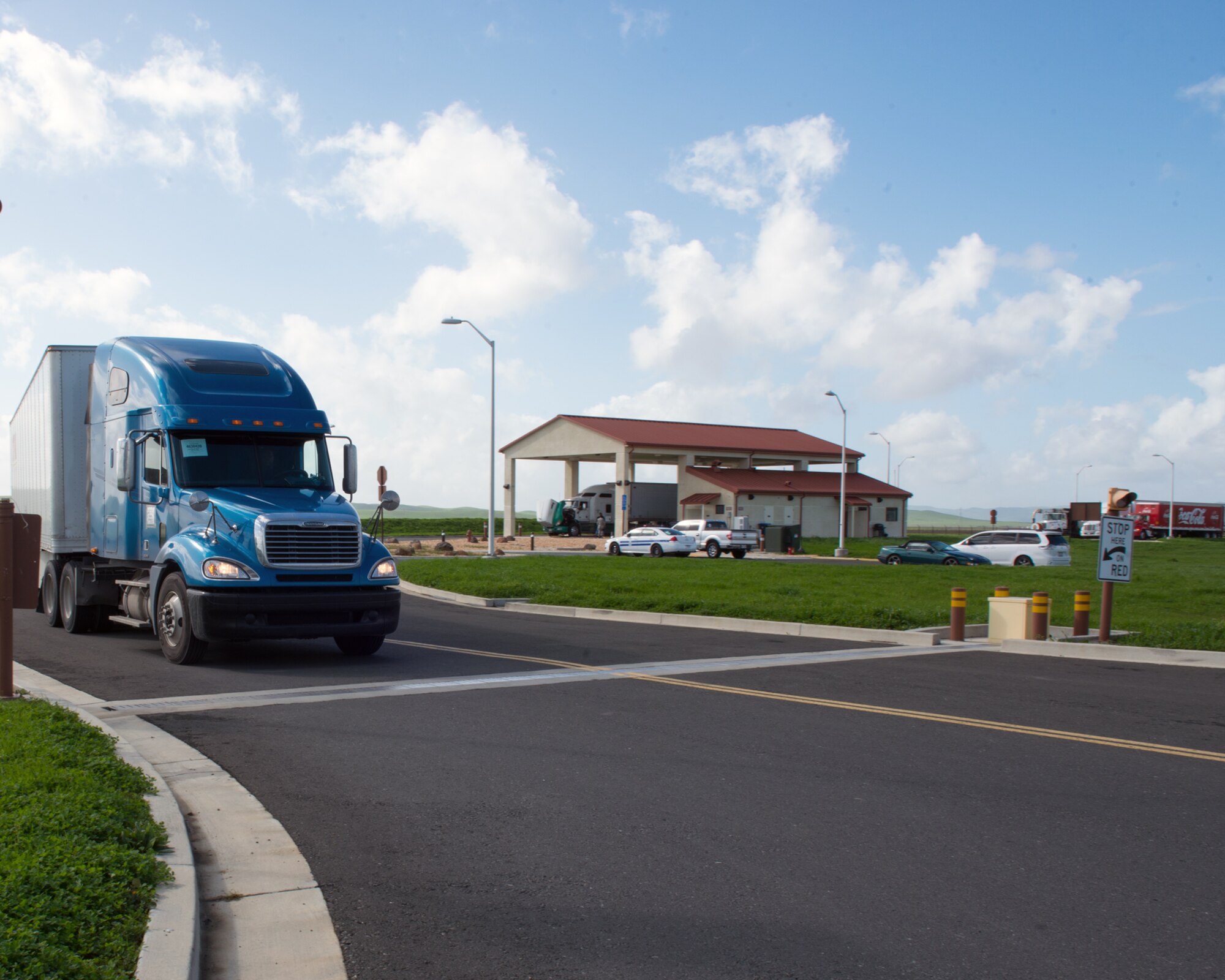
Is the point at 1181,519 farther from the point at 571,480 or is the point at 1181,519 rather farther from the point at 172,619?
the point at 172,619

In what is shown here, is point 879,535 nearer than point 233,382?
No

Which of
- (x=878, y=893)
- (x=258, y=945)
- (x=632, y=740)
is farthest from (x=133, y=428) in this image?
(x=878, y=893)

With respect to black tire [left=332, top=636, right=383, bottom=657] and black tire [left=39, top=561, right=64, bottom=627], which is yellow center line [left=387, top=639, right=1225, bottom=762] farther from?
black tire [left=39, top=561, right=64, bottom=627]

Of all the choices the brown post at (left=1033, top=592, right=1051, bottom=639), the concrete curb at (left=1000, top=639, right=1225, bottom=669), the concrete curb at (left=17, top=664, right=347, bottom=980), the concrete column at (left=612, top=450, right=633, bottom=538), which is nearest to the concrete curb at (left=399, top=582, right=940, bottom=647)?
the concrete curb at (left=1000, top=639, right=1225, bottom=669)

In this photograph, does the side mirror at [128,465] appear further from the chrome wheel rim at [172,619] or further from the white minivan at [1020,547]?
the white minivan at [1020,547]

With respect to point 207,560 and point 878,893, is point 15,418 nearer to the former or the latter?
point 207,560

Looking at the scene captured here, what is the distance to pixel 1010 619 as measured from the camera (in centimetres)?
1582

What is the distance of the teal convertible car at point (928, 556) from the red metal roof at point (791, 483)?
15870mm

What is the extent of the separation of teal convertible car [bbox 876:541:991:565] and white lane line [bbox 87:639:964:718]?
25.8m

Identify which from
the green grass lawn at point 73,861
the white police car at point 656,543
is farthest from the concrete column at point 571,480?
the green grass lawn at point 73,861

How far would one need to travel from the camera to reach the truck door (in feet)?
41.1

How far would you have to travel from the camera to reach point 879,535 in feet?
205

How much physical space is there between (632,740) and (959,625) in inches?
360

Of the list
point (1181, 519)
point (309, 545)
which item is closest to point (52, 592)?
point (309, 545)
